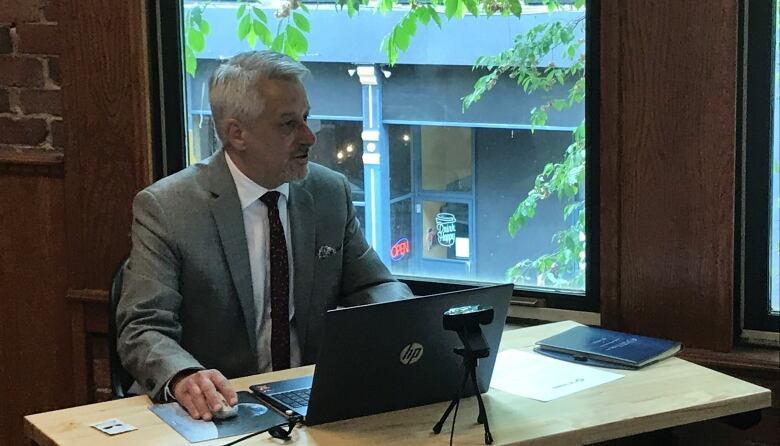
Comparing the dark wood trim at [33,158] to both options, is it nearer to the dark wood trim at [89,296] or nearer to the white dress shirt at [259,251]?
the dark wood trim at [89,296]

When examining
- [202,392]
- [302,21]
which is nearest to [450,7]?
[302,21]

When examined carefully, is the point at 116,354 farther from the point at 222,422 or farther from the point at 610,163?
the point at 610,163

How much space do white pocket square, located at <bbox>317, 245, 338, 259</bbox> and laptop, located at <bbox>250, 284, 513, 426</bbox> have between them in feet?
1.94

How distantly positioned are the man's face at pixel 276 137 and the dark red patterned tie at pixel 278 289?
0.06 m

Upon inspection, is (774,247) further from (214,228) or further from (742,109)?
(214,228)

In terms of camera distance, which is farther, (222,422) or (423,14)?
(423,14)

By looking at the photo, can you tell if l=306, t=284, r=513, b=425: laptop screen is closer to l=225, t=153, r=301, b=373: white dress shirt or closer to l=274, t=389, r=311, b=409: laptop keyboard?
l=274, t=389, r=311, b=409: laptop keyboard

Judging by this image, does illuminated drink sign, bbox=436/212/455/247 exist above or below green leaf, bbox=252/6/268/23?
below

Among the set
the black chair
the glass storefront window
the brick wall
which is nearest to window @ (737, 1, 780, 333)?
the glass storefront window

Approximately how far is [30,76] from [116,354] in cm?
106

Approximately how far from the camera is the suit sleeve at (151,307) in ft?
7.01

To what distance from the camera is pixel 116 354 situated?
241cm

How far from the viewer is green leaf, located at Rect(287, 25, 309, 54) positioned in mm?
2998

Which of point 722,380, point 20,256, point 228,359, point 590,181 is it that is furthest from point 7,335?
point 722,380
